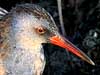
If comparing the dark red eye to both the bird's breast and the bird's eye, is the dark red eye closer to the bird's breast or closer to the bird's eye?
the bird's eye

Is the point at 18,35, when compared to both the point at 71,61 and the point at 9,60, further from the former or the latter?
the point at 71,61

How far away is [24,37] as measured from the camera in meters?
3.51

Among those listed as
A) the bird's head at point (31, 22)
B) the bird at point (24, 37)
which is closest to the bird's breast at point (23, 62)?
the bird at point (24, 37)

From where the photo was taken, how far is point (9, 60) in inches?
143

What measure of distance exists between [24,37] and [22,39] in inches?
0.8

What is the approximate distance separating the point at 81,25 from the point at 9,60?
2.09m

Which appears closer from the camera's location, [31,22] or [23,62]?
[31,22]

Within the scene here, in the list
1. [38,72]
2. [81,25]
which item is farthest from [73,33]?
[38,72]

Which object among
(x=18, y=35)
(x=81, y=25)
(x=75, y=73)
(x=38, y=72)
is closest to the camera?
(x=18, y=35)

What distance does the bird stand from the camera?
11.5ft

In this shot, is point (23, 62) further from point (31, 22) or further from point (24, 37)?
point (31, 22)

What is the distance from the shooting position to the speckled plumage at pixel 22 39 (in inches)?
138

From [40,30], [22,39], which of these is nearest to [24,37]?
[22,39]

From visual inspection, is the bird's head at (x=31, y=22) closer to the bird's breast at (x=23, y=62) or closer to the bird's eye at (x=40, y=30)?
the bird's eye at (x=40, y=30)
